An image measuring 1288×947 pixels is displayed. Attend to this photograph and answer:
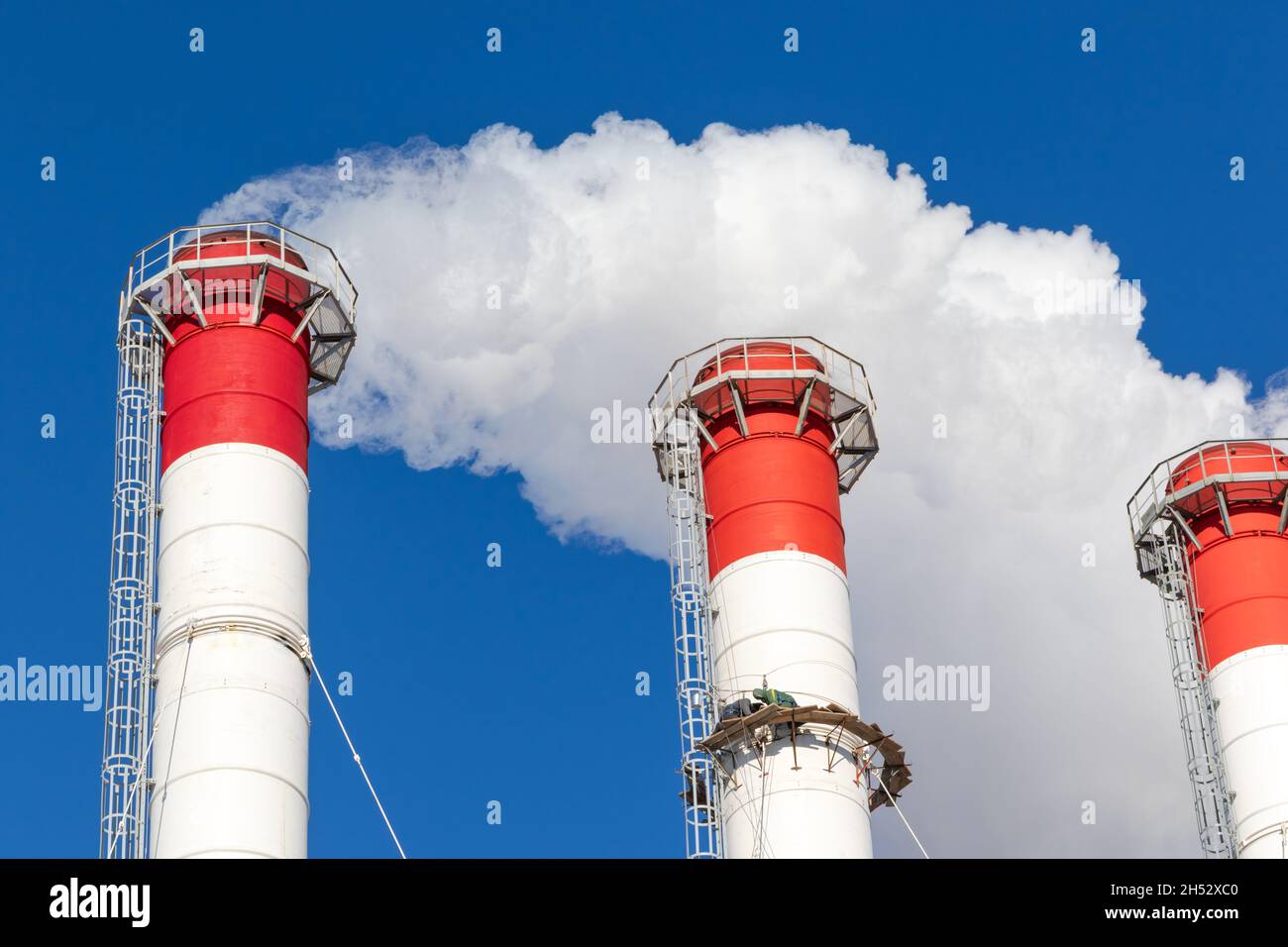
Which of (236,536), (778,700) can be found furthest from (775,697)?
Result: (236,536)

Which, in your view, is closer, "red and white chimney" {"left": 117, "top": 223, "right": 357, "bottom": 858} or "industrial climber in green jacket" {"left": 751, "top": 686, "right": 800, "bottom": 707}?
"red and white chimney" {"left": 117, "top": 223, "right": 357, "bottom": 858}

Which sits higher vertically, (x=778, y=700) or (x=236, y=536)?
(x=236, y=536)

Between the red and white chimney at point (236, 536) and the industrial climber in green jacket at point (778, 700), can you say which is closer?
the red and white chimney at point (236, 536)

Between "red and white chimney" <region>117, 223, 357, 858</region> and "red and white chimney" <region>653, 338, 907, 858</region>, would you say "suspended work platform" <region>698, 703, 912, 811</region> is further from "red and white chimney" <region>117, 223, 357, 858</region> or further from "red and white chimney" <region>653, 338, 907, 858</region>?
"red and white chimney" <region>117, 223, 357, 858</region>

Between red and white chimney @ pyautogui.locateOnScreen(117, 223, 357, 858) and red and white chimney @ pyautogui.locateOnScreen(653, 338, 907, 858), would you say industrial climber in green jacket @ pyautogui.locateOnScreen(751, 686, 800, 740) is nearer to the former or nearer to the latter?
red and white chimney @ pyautogui.locateOnScreen(653, 338, 907, 858)

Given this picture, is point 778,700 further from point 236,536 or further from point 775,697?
point 236,536

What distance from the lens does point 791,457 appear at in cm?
5812

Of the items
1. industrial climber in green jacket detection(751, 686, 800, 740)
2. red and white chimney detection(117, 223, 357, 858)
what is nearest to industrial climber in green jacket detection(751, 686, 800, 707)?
industrial climber in green jacket detection(751, 686, 800, 740)

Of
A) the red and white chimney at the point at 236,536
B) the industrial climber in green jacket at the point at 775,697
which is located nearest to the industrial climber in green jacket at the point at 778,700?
the industrial climber in green jacket at the point at 775,697

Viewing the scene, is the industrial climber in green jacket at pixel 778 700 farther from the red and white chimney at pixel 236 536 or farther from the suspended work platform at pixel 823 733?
the red and white chimney at pixel 236 536
